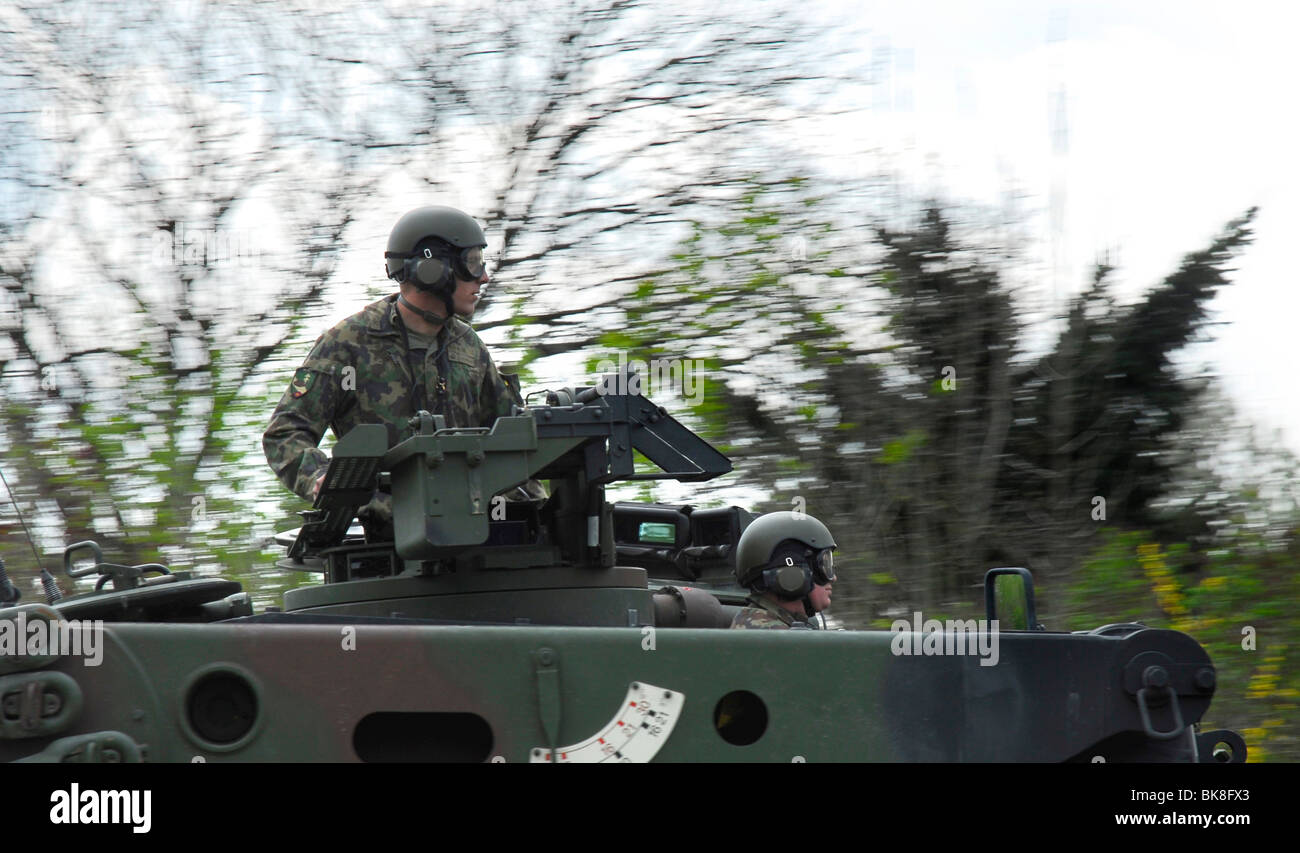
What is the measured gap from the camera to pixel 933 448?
32.8 feet

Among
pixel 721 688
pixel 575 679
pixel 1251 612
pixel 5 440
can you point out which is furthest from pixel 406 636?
pixel 1251 612

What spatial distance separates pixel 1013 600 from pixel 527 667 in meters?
1.64

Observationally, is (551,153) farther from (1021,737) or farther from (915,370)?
(1021,737)

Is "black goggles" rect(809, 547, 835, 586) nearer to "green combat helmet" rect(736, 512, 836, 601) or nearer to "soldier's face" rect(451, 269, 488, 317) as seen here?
"green combat helmet" rect(736, 512, 836, 601)

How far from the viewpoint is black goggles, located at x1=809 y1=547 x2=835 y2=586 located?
534 cm

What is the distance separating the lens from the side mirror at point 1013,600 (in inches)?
156

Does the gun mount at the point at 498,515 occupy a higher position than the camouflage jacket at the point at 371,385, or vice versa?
the camouflage jacket at the point at 371,385

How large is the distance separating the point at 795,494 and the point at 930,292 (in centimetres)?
165

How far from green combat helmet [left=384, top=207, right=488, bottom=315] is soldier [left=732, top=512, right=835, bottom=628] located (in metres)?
1.42
